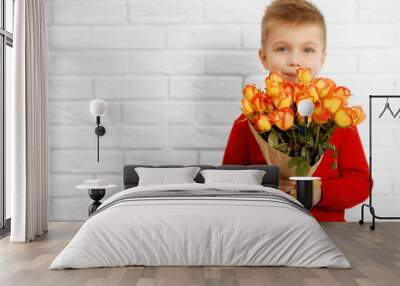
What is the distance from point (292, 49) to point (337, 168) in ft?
4.31

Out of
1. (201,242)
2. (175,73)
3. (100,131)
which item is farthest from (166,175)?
(201,242)

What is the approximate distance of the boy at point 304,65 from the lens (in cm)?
584

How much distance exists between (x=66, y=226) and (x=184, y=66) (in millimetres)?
2053

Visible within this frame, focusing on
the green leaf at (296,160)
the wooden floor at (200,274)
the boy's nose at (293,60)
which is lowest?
the wooden floor at (200,274)

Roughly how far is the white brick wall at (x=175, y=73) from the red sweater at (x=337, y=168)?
0.51ft

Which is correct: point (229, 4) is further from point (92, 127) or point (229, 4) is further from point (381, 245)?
point (381, 245)

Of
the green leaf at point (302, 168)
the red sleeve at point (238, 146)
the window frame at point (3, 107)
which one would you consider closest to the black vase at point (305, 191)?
the green leaf at point (302, 168)

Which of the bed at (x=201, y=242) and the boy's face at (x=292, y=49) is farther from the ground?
the boy's face at (x=292, y=49)

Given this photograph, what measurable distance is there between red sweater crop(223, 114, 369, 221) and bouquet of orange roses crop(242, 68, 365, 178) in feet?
4.55

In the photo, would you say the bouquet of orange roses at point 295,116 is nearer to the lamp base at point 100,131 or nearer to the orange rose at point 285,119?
the orange rose at point 285,119

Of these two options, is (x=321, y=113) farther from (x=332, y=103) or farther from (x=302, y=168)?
(x=302, y=168)

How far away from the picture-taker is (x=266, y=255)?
12.6 ft

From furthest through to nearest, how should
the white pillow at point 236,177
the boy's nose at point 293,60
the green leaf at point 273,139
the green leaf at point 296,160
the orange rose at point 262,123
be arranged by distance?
the boy's nose at point 293,60 < the white pillow at point 236,177 < the green leaf at point 296,160 < the green leaf at point 273,139 < the orange rose at point 262,123

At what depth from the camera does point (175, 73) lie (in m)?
6.04
